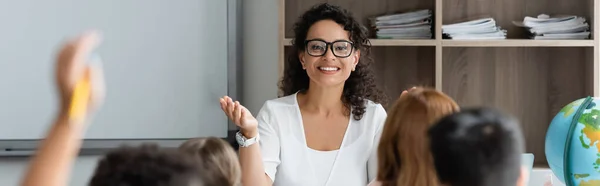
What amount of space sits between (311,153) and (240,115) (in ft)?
1.39

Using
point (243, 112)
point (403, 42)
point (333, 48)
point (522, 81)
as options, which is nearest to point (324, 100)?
point (333, 48)

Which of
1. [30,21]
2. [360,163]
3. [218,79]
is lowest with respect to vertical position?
[360,163]

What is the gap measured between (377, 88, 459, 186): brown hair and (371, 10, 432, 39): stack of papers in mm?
1879

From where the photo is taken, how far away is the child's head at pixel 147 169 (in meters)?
0.88

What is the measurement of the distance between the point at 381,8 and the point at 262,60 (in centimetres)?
52

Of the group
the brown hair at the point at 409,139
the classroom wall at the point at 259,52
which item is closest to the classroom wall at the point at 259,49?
the classroom wall at the point at 259,52

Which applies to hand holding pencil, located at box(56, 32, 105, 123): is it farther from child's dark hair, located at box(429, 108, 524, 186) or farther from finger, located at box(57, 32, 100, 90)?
child's dark hair, located at box(429, 108, 524, 186)

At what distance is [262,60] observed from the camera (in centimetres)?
324

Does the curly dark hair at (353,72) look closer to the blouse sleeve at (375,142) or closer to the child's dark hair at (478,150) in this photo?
the blouse sleeve at (375,142)

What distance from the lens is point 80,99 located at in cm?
88

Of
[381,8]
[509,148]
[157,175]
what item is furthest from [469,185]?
[381,8]

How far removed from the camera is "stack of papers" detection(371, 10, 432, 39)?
3145mm

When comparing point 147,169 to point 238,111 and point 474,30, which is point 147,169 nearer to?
point 238,111

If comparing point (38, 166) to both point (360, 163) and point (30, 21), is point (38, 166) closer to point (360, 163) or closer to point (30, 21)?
point (360, 163)
